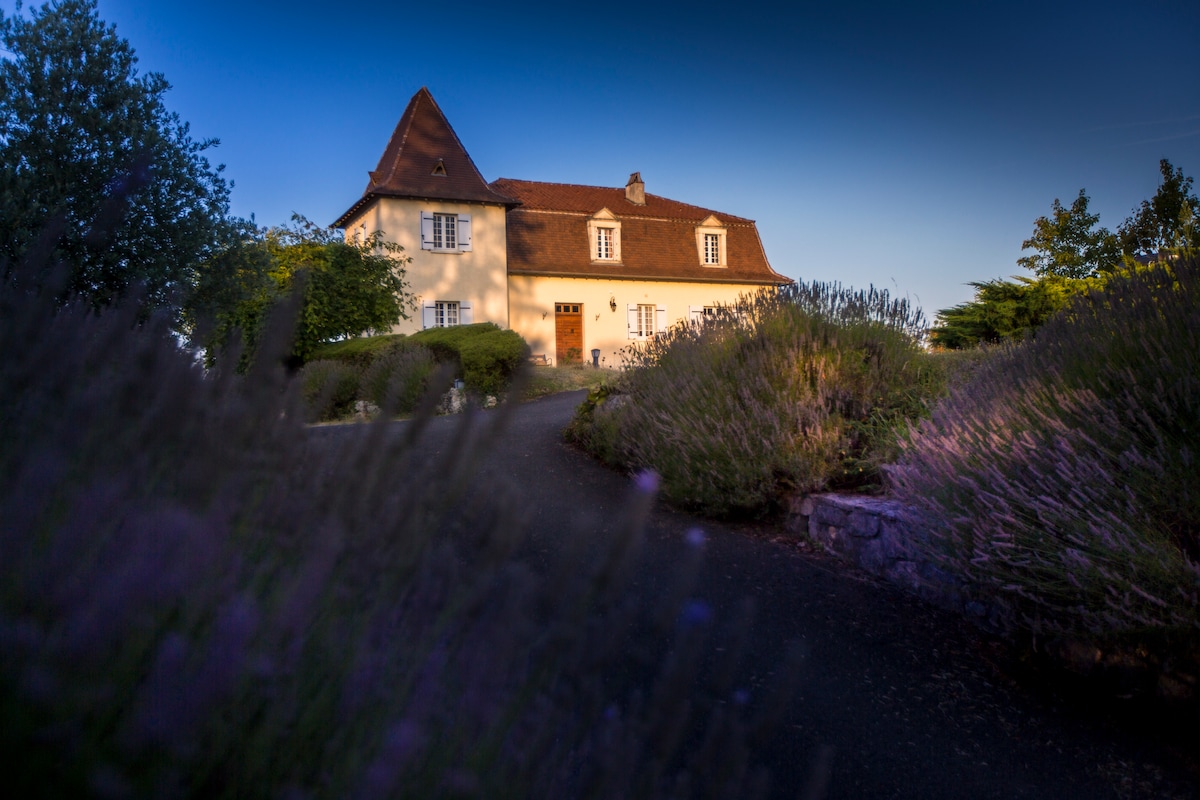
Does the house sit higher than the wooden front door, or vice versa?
the house

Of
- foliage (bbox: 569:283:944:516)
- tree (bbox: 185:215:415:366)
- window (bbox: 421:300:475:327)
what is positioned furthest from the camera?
window (bbox: 421:300:475:327)

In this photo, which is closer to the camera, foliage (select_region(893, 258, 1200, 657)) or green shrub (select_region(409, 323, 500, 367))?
foliage (select_region(893, 258, 1200, 657))

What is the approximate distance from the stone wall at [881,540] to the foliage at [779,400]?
0.27 m

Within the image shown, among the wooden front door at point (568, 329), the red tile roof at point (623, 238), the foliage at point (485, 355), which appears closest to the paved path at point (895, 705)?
the foliage at point (485, 355)

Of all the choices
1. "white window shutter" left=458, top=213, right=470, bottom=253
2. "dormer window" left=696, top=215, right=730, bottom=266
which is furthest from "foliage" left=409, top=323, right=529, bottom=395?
"dormer window" left=696, top=215, right=730, bottom=266

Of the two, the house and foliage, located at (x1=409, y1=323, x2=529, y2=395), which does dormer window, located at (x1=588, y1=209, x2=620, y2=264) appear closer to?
the house

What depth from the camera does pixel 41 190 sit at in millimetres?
7289

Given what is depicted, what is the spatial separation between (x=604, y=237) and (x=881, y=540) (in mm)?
25905

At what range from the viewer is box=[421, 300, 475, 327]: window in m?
26.6

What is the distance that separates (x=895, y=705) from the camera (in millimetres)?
3598

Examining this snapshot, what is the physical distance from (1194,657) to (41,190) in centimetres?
896

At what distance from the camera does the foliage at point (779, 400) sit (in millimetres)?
6230

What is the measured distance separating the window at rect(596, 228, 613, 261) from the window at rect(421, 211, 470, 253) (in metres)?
5.39

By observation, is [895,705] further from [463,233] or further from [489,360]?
[463,233]
